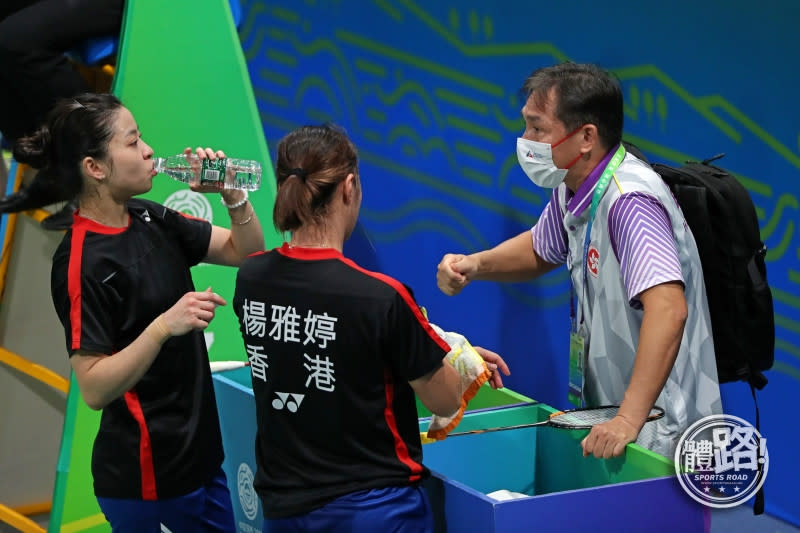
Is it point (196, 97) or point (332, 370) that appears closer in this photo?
point (332, 370)

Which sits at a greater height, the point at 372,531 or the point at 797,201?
the point at 797,201

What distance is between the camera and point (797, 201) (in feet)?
9.18

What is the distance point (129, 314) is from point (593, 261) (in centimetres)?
114

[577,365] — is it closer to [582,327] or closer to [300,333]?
[582,327]

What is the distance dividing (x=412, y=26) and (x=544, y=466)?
1978 millimetres

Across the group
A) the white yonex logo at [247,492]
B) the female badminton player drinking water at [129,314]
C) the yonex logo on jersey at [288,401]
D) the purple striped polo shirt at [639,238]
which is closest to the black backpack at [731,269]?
the purple striped polo shirt at [639,238]

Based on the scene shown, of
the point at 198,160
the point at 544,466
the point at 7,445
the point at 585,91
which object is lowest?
the point at 7,445

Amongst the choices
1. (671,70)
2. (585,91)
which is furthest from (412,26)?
(585,91)

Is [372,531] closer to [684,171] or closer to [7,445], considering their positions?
[684,171]

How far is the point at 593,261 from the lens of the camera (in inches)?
103

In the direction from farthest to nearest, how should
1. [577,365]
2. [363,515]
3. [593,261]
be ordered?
[577,365] → [593,261] → [363,515]
